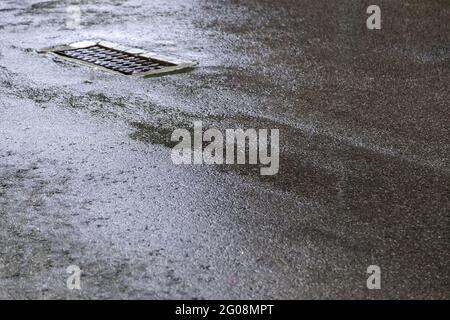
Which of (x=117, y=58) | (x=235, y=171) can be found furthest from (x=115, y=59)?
(x=235, y=171)

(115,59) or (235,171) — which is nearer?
(235,171)

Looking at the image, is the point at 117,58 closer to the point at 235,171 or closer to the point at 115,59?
the point at 115,59

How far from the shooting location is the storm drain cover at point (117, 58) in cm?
1019

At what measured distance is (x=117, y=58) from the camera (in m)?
10.6

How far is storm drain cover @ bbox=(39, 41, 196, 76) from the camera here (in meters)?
10.2

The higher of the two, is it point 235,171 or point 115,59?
point 115,59

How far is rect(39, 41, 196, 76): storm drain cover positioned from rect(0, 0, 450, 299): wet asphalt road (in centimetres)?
25

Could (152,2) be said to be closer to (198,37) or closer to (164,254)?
(198,37)

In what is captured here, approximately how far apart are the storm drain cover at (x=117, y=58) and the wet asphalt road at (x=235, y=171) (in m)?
0.25

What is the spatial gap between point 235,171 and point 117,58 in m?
3.99

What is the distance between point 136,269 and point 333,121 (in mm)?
3306

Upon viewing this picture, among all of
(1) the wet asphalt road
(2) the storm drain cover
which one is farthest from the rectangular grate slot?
(1) the wet asphalt road

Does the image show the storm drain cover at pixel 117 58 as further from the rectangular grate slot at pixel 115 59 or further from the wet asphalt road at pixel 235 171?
the wet asphalt road at pixel 235 171

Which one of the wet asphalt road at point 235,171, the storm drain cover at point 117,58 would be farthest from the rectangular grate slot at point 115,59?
the wet asphalt road at point 235,171
